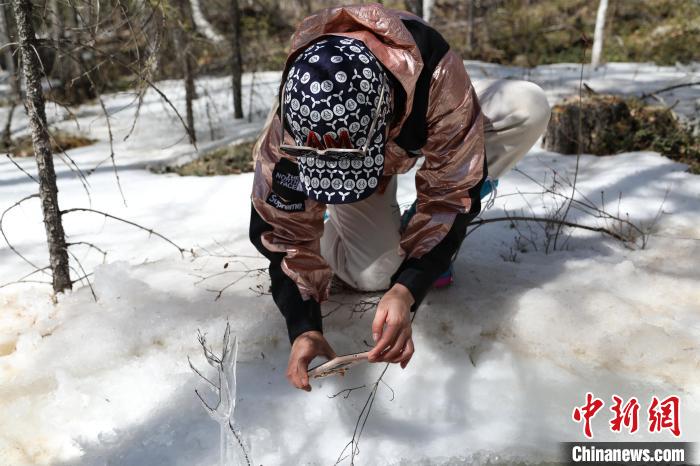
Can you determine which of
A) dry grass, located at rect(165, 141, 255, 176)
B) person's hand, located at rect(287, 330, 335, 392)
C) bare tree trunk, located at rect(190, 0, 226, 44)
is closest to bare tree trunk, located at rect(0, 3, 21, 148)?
dry grass, located at rect(165, 141, 255, 176)

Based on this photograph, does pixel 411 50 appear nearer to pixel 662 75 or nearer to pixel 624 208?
pixel 624 208

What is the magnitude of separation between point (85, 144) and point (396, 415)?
6.15m

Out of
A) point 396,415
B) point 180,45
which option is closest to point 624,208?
point 396,415

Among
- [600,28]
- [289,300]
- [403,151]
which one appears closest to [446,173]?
[403,151]

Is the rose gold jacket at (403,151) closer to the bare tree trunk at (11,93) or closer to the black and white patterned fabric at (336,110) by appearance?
Answer: the black and white patterned fabric at (336,110)

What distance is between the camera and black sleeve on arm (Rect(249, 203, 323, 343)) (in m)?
1.84

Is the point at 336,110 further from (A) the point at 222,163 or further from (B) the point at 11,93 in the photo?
(B) the point at 11,93

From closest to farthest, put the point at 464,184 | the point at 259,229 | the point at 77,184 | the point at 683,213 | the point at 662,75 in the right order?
the point at 464,184, the point at 259,229, the point at 683,213, the point at 77,184, the point at 662,75

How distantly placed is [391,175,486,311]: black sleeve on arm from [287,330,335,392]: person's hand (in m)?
0.31

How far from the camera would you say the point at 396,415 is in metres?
1.92

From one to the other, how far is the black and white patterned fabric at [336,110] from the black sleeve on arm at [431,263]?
1.16 ft

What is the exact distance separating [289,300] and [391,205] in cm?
76

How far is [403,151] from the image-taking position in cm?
201

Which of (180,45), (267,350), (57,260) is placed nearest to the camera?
(267,350)
